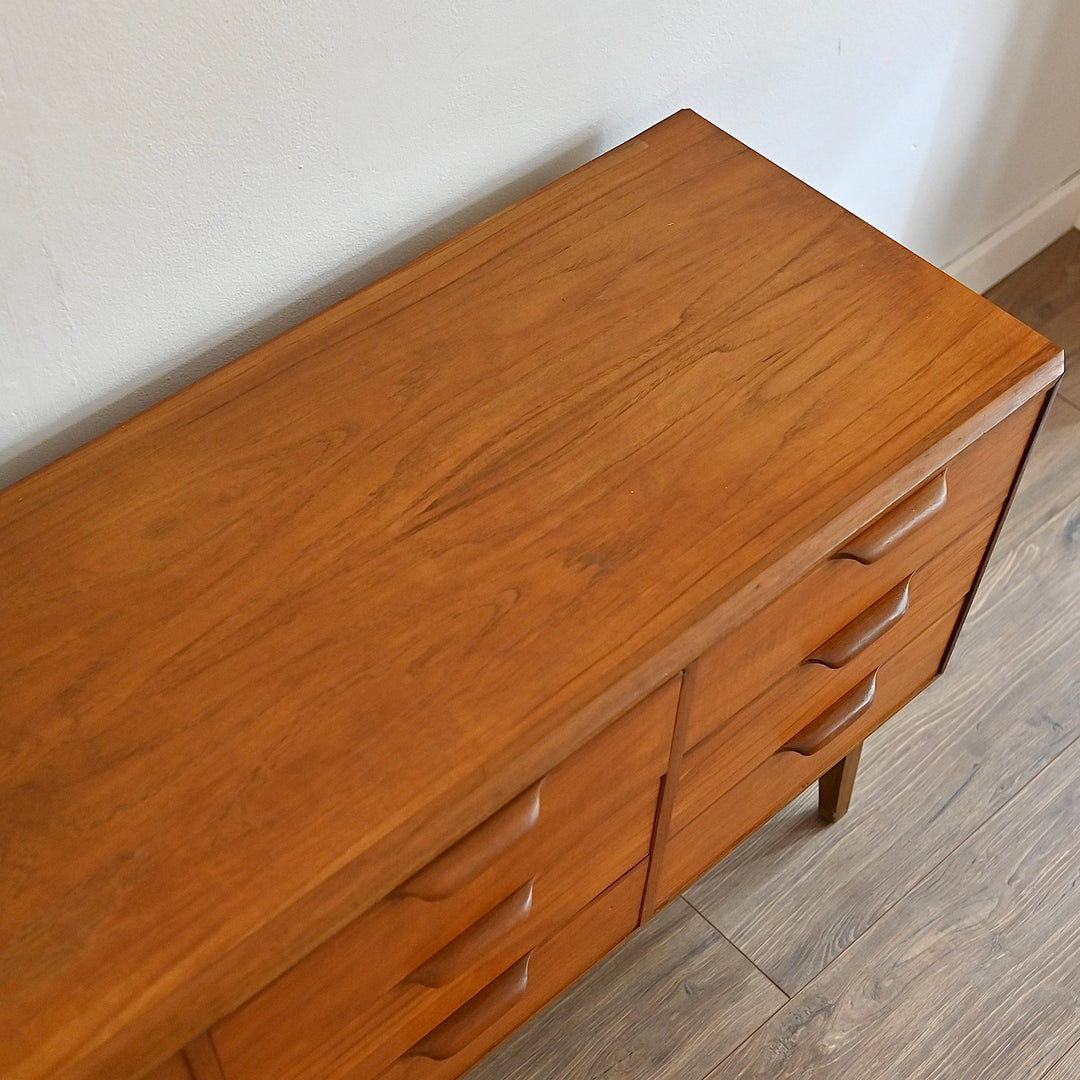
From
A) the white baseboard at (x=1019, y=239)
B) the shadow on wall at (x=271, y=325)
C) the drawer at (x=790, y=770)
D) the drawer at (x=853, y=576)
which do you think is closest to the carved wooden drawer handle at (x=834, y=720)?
the drawer at (x=790, y=770)

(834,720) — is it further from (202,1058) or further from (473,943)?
(202,1058)

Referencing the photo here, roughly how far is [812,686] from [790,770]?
0.41 feet

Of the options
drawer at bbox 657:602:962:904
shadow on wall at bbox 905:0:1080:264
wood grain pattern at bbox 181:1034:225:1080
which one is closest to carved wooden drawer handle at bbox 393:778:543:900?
wood grain pattern at bbox 181:1034:225:1080

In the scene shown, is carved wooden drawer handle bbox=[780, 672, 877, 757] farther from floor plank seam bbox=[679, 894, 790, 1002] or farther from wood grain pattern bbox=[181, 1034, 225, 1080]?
wood grain pattern bbox=[181, 1034, 225, 1080]

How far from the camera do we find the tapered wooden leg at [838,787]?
143 cm

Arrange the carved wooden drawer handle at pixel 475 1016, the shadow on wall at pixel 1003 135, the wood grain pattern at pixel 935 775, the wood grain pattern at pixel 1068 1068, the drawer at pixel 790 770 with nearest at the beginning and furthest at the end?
the carved wooden drawer handle at pixel 475 1016, the drawer at pixel 790 770, the wood grain pattern at pixel 1068 1068, the wood grain pattern at pixel 935 775, the shadow on wall at pixel 1003 135

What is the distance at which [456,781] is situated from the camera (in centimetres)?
81

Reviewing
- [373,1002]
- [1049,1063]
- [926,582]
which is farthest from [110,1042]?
[1049,1063]

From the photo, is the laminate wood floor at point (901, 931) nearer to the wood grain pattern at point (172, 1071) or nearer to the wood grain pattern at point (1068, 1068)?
the wood grain pattern at point (1068, 1068)

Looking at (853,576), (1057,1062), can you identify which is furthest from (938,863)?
(853,576)

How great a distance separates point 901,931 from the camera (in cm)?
144

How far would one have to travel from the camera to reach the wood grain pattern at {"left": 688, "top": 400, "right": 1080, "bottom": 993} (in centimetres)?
145

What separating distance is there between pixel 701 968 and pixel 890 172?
101cm

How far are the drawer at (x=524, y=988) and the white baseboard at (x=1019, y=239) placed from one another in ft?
3.97
